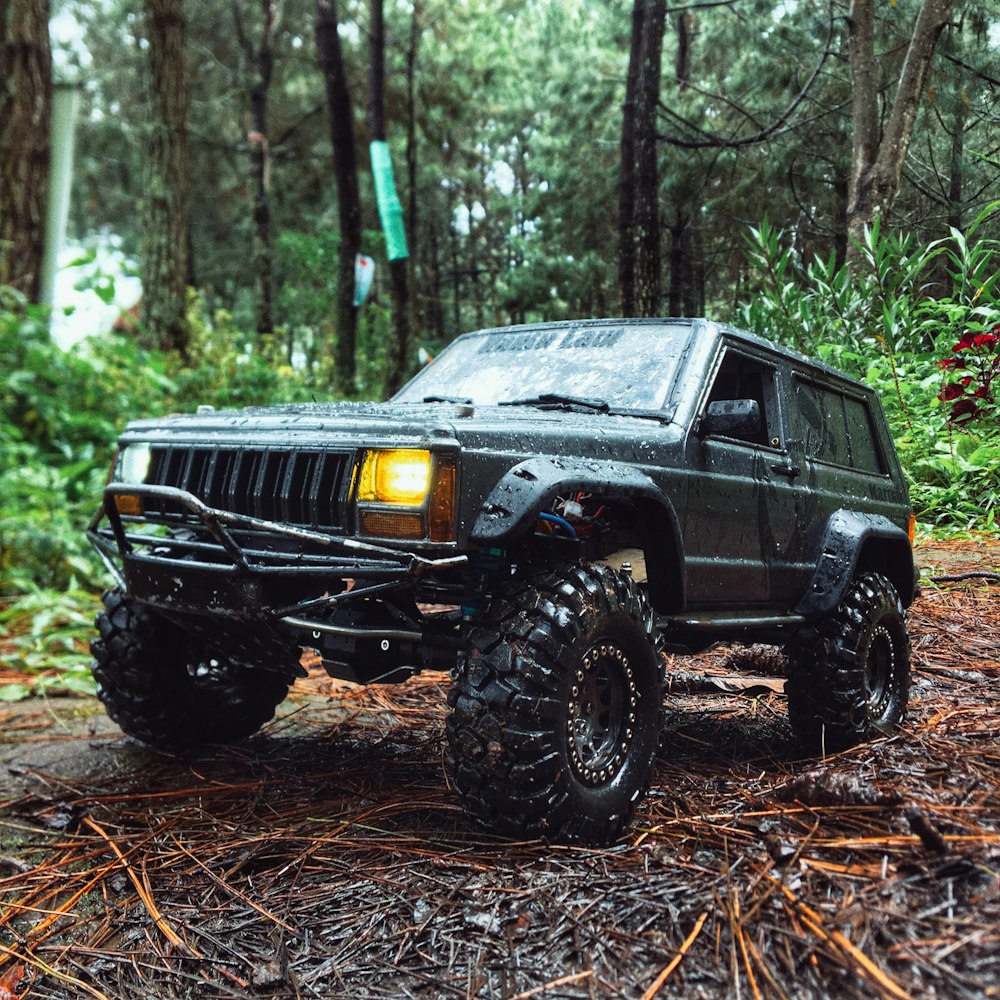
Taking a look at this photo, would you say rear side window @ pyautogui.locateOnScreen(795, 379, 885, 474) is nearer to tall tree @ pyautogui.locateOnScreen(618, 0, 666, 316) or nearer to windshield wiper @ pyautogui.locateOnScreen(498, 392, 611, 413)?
windshield wiper @ pyautogui.locateOnScreen(498, 392, 611, 413)

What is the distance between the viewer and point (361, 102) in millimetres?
21812

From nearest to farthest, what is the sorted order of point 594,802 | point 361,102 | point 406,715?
1. point 594,802
2. point 406,715
3. point 361,102

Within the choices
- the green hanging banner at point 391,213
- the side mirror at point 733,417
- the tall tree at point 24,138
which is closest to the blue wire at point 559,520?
the side mirror at point 733,417

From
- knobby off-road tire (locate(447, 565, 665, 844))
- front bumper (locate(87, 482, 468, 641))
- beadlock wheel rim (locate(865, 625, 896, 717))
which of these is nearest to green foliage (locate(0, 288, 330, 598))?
front bumper (locate(87, 482, 468, 641))

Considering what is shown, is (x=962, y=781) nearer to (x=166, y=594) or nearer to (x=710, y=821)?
(x=710, y=821)

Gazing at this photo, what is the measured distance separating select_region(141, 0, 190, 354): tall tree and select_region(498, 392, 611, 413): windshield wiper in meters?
7.85

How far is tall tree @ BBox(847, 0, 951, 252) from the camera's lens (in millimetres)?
7141

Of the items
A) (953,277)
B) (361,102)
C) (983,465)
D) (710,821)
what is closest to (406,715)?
(710,821)

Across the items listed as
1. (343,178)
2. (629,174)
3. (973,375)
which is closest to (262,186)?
(343,178)

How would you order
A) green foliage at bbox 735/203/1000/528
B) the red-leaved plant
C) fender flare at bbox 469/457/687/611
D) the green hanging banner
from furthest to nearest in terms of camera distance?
the green hanging banner → green foliage at bbox 735/203/1000/528 → the red-leaved plant → fender flare at bbox 469/457/687/611

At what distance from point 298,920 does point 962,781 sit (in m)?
2.00

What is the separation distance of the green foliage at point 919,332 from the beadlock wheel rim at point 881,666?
2558 millimetres

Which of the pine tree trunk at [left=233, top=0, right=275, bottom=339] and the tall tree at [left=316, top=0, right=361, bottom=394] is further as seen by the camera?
the pine tree trunk at [left=233, top=0, right=275, bottom=339]

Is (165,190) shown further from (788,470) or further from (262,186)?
(788,470)
